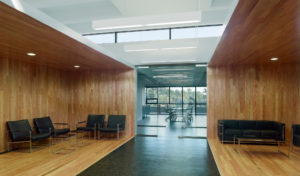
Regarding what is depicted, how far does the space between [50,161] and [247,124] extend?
19.8 ft

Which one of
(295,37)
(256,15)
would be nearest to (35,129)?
(256,15)

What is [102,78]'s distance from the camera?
743cm

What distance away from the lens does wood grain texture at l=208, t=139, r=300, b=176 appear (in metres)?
3.73

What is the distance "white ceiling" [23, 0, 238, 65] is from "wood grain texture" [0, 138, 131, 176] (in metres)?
2.86

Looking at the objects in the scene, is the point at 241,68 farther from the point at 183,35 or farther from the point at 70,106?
the point at 70,106

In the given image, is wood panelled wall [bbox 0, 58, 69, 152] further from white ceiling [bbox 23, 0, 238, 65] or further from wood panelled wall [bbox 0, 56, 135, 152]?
white ceiling [bbox 23, 0, 238, 65]

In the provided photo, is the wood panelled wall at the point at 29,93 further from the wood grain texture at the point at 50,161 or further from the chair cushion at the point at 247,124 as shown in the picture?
the chair cushion at the point at 247,124

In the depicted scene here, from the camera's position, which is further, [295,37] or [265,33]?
[295,37]

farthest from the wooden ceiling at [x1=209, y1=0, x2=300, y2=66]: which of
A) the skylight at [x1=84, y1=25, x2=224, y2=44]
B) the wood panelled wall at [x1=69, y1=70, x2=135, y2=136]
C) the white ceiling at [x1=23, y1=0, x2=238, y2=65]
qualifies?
the wood panelled wall at [x1=69, y1=70, x2=135, y2=136]

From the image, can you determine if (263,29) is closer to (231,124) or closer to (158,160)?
(158,160)

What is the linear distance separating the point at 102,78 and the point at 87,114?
1581mm

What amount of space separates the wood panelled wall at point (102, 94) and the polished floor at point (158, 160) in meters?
1.63

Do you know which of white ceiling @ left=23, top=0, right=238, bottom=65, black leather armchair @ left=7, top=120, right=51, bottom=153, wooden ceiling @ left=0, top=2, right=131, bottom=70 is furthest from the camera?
black leather armchair @ left=7, top=120, right=51, bottom=153

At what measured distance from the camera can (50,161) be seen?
4293 mm
